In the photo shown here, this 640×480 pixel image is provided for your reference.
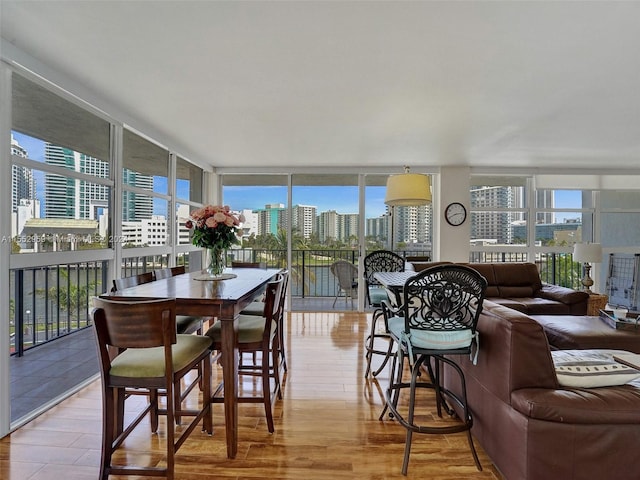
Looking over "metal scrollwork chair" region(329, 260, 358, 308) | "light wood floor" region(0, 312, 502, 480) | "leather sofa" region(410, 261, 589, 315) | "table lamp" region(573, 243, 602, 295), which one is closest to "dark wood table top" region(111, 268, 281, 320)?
"light wood floor" region(0, 312, 502, 480)

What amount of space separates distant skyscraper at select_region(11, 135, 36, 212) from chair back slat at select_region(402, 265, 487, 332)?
2.63 metres

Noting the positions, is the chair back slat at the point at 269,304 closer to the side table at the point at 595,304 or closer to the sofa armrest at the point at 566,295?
the sofa armrest at the point at 566,295

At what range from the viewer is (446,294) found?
186 centimetres

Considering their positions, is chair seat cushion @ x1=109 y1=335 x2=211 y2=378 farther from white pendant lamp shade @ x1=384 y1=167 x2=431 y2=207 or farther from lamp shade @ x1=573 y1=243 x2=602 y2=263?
lamp shade @ x1=573 y1=243 x2=602 y2=263

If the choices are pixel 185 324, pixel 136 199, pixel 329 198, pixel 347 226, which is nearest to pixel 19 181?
pixel 136 199

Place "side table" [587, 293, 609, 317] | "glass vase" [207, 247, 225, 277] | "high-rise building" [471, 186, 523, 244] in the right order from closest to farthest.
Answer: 1. "glass vase" [207, 247, 225, 277]
2. "side table" [587, 293, 609, 317]
3. "high-rise building" [471, 186, 523, 244]

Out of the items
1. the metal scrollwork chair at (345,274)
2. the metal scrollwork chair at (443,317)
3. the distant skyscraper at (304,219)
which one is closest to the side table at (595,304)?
the metal scrollwork chair at (345,274)

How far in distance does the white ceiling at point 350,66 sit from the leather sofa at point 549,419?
1697 millimetres

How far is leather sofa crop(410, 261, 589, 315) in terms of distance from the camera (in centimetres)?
417

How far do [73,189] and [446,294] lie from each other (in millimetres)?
2965

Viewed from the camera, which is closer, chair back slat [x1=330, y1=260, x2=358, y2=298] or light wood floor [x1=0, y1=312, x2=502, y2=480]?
light wood floor [x1=0, y1=312, x2=502, y2=480]

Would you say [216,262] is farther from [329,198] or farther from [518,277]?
[518,277]

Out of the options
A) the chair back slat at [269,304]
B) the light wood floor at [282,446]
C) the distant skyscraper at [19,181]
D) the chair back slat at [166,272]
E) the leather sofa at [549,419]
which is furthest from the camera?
the chair back slat at [166,272]

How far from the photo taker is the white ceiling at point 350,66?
6.11 feet
